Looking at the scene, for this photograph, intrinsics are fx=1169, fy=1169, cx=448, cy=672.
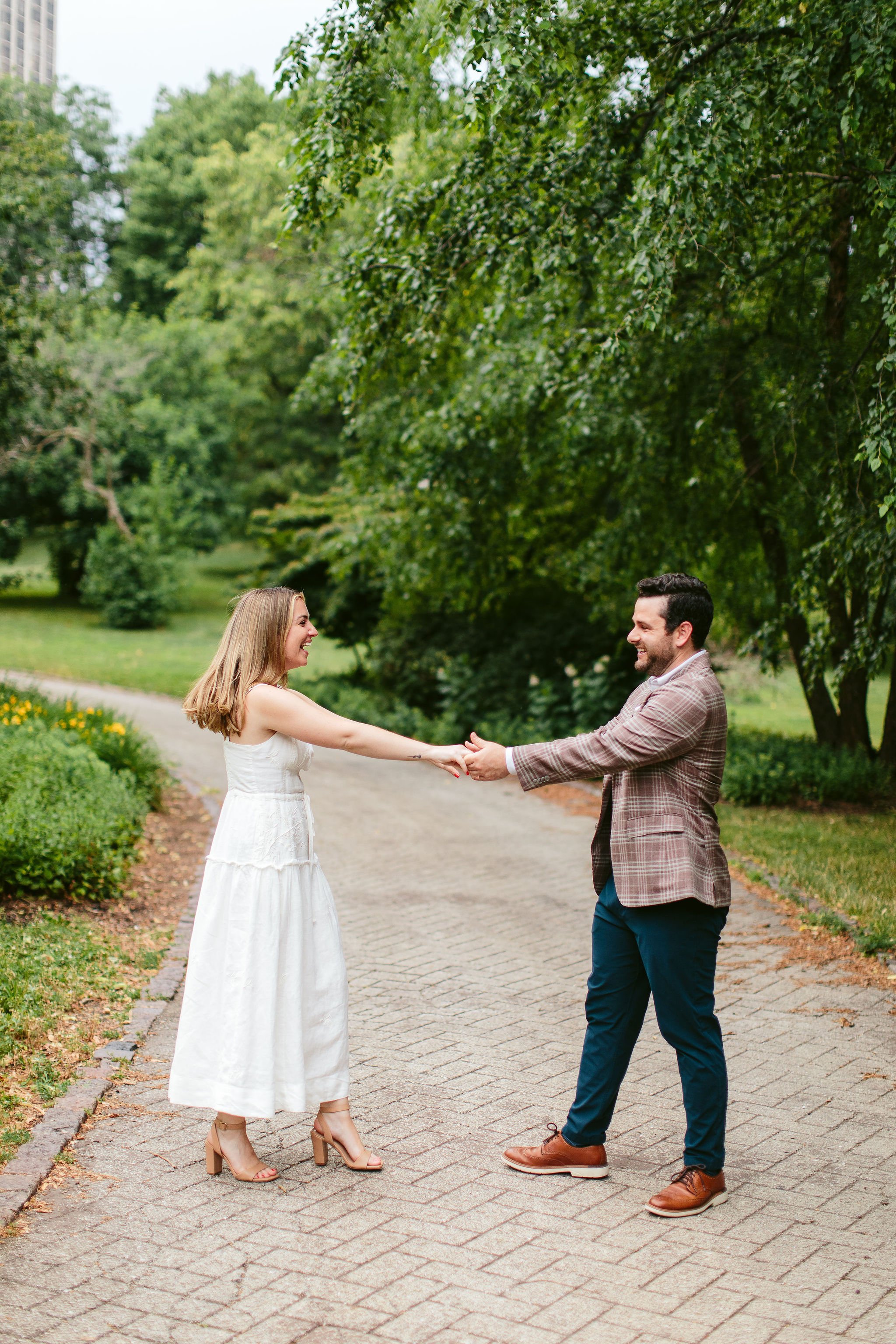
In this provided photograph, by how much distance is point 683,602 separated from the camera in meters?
4.01

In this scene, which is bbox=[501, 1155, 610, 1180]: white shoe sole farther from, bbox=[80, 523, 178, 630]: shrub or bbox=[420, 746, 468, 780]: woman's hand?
bbox=[80, 523, 178, 630]: shrub

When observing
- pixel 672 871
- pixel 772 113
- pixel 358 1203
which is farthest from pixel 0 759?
pixel 772 113

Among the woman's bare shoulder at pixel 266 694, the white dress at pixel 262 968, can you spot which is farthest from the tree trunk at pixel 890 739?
the woman's bare shoulder at pixel 266 694

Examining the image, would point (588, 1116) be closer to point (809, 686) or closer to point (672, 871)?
point (672, 871)

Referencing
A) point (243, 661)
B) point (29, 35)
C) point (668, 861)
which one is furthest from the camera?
point (29, 35)

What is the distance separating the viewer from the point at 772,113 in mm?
7410

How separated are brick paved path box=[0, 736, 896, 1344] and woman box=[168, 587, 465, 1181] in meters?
0.31

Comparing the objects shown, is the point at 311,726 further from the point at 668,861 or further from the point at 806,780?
the point at 806,780

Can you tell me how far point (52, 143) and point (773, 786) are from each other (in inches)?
422

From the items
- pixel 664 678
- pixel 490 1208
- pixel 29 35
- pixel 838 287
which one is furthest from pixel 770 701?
pixel 29 35

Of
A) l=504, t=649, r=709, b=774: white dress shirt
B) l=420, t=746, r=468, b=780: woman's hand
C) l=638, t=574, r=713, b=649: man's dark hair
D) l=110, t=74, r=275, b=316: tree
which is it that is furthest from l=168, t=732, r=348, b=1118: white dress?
l=110, t=74, r=275, b=316: tree

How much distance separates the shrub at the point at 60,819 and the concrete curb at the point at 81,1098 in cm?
82

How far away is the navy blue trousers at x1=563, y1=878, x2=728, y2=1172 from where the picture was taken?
3.92 m

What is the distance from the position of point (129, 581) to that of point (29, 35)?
478 feet
